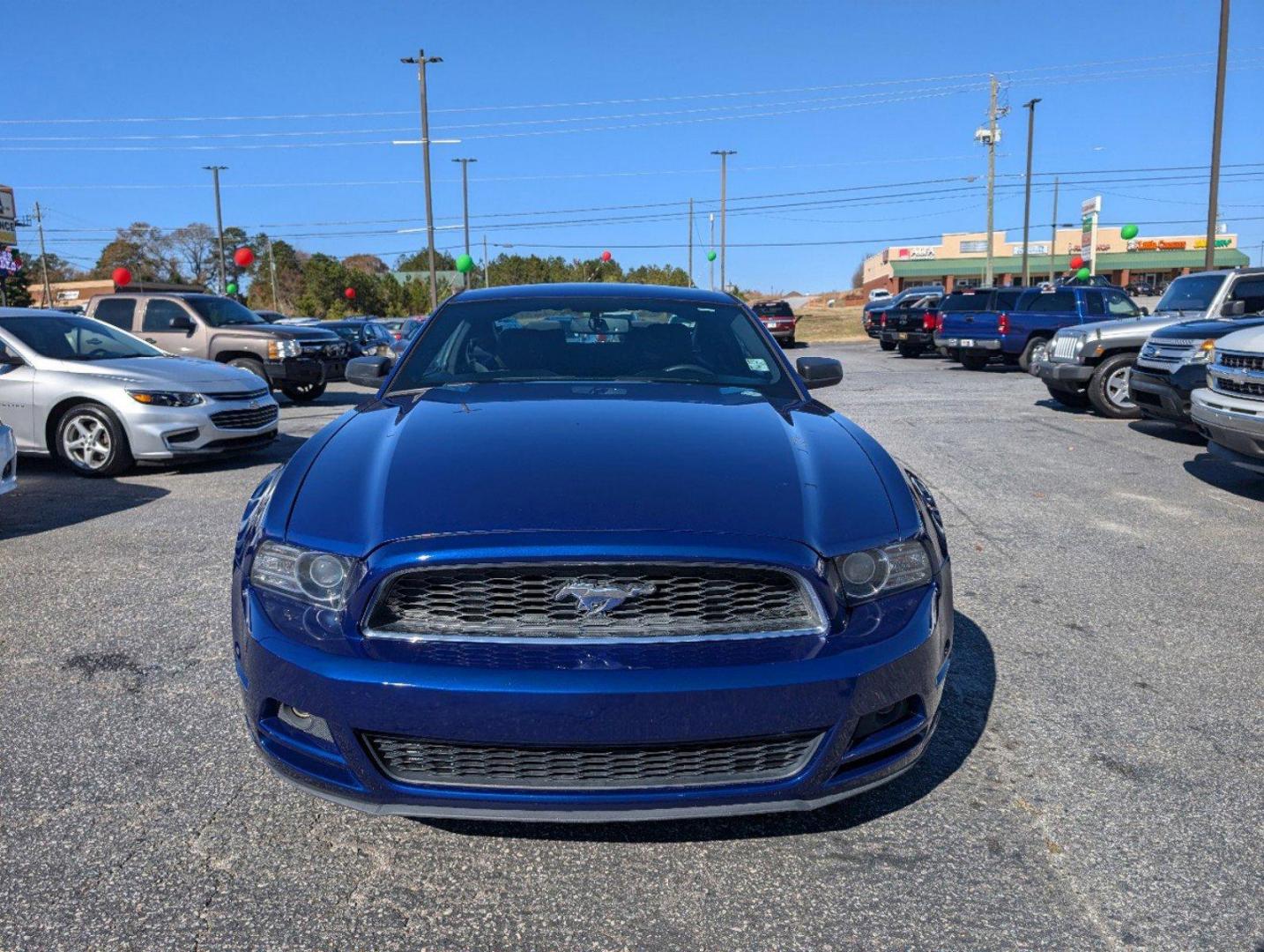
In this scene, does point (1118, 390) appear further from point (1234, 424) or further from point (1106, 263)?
point (1106, 263)

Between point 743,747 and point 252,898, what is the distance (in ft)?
Result: 4.06

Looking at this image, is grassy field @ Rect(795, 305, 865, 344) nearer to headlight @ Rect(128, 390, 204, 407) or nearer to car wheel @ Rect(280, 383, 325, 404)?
car wheel @ Rect(280, 383, 325, 404)

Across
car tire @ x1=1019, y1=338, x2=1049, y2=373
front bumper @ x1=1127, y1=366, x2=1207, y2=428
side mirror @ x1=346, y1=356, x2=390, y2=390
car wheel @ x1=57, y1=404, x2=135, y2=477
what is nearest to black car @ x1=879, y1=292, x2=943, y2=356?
car tire @ x1=1019, y1=338, x2=1049, y2=373

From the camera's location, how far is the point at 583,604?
2.35 metres

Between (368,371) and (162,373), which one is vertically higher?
(368,371)

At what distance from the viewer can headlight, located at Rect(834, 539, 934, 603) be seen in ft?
8.22

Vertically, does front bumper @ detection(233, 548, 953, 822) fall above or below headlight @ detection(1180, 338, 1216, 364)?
below

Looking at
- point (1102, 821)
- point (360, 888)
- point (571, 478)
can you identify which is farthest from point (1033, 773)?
point (360, 888)

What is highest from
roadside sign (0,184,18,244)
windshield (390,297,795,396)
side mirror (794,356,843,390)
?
roadside sign (0,184,18,244)

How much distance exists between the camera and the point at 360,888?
8.27ft

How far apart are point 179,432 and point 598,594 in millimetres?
7347

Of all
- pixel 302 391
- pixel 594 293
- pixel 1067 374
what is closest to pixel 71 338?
pixel 302 391

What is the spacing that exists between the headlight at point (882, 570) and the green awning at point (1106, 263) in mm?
80383

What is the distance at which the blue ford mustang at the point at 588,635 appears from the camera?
2.29 metres
